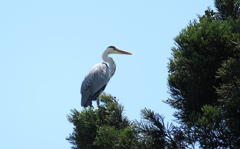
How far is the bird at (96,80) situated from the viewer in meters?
12.6

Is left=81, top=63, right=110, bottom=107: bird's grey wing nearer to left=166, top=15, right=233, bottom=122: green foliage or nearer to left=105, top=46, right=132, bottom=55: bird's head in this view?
left=105, top=46, right=132, bottom=55: bird's head

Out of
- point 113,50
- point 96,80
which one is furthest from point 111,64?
point 96,80

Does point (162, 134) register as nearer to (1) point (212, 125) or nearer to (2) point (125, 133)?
(2) point (125, 133)

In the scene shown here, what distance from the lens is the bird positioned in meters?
12.6

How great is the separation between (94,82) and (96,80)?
91 mm

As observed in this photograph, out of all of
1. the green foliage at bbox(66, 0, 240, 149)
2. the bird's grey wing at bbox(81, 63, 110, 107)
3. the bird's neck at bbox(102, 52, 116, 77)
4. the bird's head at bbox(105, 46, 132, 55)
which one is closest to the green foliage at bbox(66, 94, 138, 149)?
the green foliage at bbox(66, 0, 240, 149)

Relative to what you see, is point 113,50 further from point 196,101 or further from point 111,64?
point 196,101

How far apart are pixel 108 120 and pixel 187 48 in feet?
6.50

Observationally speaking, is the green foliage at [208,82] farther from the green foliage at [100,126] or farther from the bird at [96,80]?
the bird at [96,80]

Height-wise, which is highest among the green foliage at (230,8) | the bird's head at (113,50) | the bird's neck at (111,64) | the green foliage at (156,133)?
the bird's head at (113,50)

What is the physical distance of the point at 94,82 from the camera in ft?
42.3

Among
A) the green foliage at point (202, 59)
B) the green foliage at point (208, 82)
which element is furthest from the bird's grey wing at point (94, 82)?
the green foliage at point (202, 59)

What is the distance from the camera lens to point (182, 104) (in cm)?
843

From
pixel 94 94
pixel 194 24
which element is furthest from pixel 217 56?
pixel 94 94
